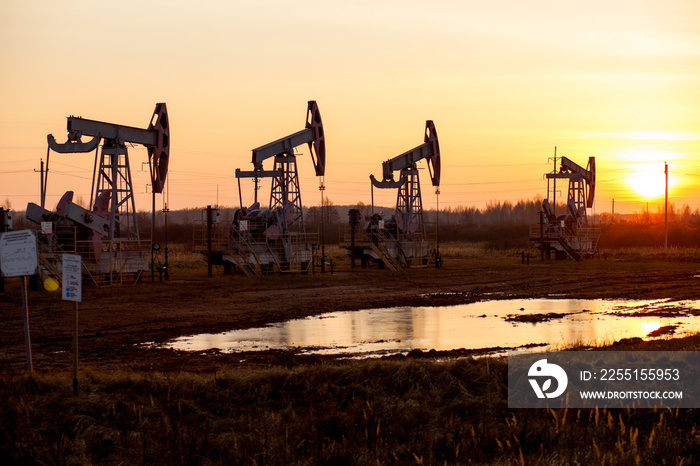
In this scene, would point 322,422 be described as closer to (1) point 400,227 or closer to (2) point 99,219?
(2) point 99,219

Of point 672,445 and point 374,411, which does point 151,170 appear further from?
point 672,445

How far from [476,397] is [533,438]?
145 cm

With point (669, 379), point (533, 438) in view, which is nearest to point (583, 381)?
point (669, 379)

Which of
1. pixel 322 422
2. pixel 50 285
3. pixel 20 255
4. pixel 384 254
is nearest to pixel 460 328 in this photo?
pixel 322 422

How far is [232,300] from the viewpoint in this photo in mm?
22766

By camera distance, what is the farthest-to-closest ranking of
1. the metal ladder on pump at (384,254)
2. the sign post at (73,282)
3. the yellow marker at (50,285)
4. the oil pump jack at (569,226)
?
the oil pump jack at (569,226) < the metal ladder on pump at (384,254) < the yellow marker at (50,285) < the sign post at (73,282)

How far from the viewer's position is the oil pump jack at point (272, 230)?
32156 millimetres

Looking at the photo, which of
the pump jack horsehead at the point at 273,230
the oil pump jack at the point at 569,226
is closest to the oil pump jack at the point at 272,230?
the pump jack horsehead at the point at 273,230

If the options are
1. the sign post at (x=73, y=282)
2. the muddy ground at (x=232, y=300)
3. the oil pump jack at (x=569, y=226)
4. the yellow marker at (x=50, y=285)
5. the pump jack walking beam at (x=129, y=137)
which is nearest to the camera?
the sign post at (x=73, y=282)

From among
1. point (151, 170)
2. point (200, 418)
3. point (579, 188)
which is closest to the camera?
point (200, 418)

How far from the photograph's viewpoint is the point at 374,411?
8555 millimetres

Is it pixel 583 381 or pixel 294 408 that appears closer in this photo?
pixel 294 408

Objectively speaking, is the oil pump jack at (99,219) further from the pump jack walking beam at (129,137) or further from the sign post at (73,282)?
the sign post at (73,282)

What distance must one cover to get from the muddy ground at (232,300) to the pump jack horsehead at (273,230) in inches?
40.3
